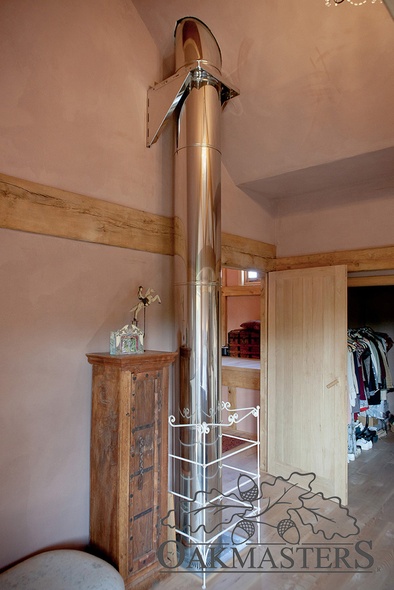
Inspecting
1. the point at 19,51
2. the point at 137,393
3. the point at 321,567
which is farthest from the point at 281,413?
the point at 19,51

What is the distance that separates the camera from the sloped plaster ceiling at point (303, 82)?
2260mm

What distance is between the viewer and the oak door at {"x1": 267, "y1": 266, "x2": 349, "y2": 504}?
10.4 ft

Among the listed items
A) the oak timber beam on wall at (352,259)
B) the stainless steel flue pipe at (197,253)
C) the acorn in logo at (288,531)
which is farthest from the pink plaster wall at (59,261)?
the oak timber beam on wall at (352,259)

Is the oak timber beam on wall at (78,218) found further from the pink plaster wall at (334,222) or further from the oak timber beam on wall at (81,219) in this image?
the pink plaster wall at (334,222)

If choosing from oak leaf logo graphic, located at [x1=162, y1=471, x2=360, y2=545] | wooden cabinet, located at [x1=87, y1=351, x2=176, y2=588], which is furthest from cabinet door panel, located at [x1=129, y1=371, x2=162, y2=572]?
oak leaf logo graphic, located at [x1=162, y1=471, x2=360, y2=545]

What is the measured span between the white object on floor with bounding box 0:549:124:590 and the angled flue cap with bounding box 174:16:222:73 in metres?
2.84

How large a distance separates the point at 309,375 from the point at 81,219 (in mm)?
2338

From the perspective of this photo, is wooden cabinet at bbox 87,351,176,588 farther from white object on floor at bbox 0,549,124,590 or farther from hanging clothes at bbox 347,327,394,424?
hanging clothes at bbox 347,327,394,424

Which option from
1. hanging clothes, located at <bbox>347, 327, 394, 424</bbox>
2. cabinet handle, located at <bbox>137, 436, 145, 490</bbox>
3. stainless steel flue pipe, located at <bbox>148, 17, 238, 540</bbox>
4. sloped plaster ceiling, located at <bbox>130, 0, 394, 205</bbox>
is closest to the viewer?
cabinet handle, located at <bbox>137, 436, 145, 490</bbox>

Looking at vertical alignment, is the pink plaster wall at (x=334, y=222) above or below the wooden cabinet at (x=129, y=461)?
above

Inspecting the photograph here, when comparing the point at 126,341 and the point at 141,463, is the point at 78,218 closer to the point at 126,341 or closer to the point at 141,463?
the point at 126,341

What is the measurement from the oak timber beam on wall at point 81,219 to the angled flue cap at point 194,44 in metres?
1.02

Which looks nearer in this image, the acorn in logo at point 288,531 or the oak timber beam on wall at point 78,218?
the oak timber beam on wall at point 78,218

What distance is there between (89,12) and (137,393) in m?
2.29
